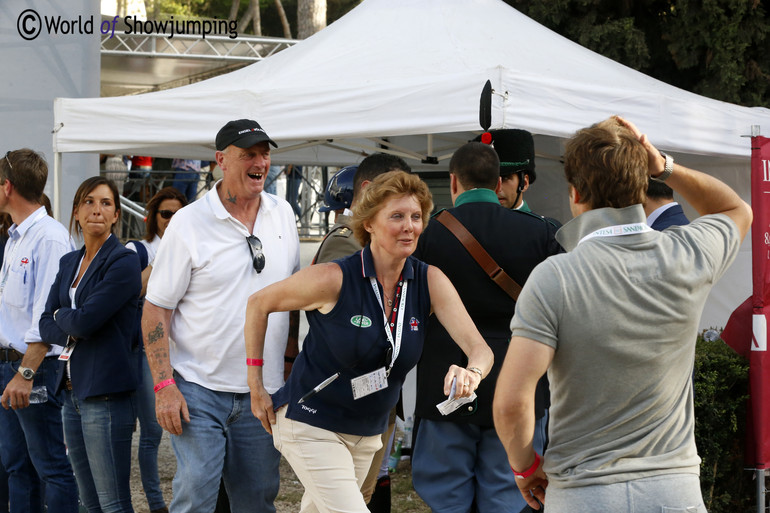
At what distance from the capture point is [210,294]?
342 cm

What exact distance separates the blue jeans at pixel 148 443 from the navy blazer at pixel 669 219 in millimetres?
3011

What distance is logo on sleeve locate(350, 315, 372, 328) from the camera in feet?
9.53

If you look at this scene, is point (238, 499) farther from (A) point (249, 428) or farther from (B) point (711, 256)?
(B) point (711, 256)

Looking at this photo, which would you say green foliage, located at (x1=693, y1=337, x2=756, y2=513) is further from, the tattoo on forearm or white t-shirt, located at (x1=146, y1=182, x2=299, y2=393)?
the tattoo on forearm

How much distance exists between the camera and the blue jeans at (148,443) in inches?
203

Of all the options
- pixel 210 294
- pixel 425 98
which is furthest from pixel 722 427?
pixel 210 294

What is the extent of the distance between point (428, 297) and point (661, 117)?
277 centimetres

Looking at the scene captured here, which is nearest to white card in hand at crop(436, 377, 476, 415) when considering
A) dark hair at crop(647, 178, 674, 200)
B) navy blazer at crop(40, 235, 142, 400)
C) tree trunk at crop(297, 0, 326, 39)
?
navy blazer at crop(40, 235, 142, 400)

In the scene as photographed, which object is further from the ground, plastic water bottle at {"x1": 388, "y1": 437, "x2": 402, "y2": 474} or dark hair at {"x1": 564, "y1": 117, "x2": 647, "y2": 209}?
dark hair at {"x1": 564, "y1": 117, "x2": 647, "y2": 209}

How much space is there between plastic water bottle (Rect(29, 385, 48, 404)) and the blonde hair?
2.21 metres

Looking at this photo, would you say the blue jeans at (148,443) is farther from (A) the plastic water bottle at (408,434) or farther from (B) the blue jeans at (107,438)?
(A) the plastic water bottle at (408,434)

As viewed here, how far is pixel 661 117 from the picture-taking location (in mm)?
5203

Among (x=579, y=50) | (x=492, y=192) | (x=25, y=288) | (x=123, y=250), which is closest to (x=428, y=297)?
(x=492, y=192)

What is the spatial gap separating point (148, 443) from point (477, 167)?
2872 millimetres
